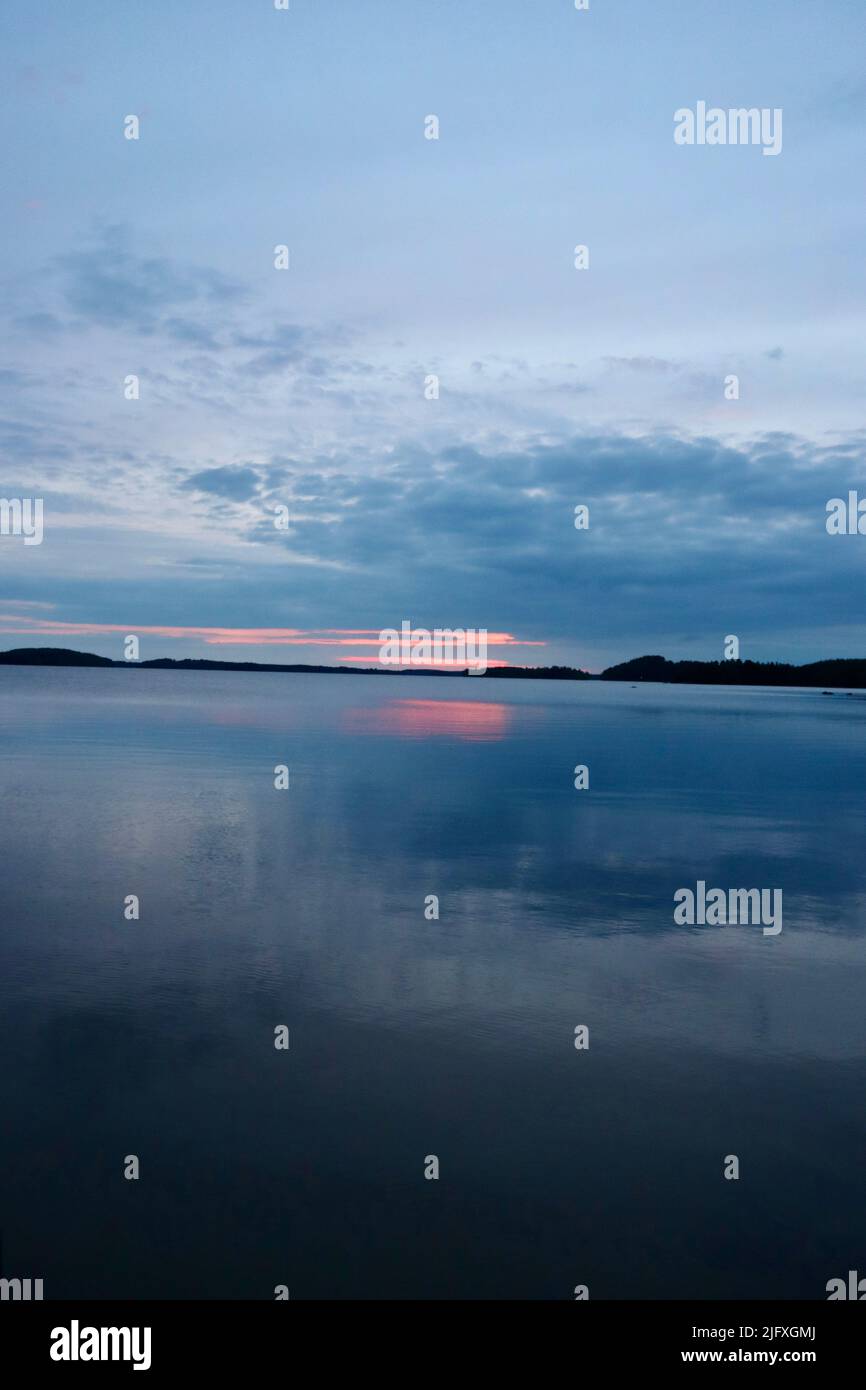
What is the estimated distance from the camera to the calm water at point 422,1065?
6125mm

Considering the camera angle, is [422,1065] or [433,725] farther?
[433,725]

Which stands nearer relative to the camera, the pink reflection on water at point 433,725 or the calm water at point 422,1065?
the calm water at point 422,1065

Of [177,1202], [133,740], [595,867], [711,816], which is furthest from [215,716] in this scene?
[177,1202]

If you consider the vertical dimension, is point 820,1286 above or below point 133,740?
below

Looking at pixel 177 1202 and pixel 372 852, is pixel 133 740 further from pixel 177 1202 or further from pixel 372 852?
pixel 177 1202

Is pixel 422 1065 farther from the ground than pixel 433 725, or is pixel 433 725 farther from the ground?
pixel 433 725

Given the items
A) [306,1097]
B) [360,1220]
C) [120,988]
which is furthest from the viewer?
[120,988]

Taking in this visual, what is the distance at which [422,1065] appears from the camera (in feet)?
28.2

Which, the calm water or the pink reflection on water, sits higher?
the pink reflection on water

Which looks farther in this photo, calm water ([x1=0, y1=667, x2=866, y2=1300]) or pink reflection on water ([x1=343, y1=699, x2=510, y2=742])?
pink reflection on water ([x1=343, y1=699, x2=510, y2=742])

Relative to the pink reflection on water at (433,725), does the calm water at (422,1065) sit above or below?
below

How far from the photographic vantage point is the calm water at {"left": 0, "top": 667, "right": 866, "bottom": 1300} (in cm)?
612
